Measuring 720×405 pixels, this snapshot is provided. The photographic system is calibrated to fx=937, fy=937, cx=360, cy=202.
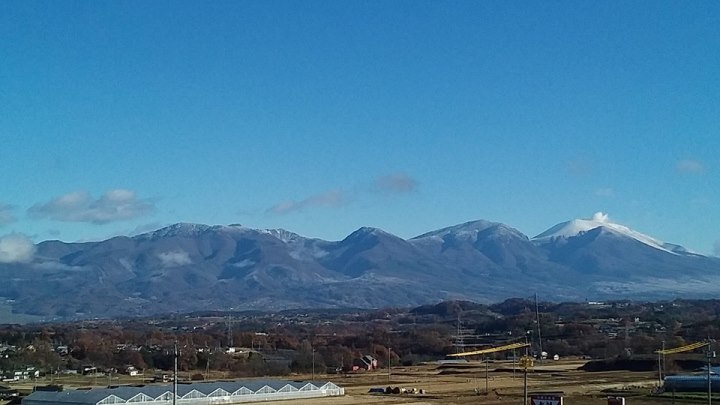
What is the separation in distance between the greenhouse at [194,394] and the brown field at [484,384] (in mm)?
1826

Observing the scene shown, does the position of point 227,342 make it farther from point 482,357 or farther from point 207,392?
point 207,392

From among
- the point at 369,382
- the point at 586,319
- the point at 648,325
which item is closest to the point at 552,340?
the point at 648,325

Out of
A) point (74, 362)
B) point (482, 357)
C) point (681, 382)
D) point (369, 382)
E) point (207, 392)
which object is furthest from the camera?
point (482, 357)

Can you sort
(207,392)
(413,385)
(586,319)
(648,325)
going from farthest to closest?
(586,319) → (648,325) → (413,385) → (207,392)

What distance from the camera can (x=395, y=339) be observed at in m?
108

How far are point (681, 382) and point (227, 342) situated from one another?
59957 millimetres

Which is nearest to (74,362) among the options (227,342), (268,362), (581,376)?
(268,362)

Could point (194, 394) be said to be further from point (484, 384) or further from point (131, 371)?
point (131, 371)

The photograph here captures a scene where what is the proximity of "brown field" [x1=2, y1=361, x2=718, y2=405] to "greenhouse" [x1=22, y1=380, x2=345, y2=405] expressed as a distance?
1.83 metres

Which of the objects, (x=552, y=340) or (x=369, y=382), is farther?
(x=552, y=340)

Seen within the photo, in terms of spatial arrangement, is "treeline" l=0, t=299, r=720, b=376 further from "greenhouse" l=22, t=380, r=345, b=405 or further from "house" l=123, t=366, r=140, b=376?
"greenhouse" l=22, t=380, r=345, b=405

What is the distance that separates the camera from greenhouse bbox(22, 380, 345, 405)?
146 ft

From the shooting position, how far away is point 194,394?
1870 inches

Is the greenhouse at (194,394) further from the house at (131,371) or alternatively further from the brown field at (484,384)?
the house at (131,371)
